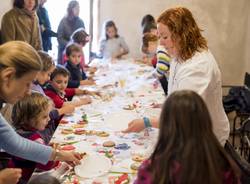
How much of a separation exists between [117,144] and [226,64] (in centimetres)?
399

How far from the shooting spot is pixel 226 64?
5.58 m

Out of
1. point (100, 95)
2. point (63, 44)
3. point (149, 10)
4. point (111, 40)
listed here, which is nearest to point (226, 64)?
point (149, 10)

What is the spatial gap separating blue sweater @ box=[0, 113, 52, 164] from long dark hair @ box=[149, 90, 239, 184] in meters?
0.72

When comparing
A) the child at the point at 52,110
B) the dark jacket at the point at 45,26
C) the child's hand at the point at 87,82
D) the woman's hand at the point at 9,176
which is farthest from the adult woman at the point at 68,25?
the woman's hand at the point at 9,176

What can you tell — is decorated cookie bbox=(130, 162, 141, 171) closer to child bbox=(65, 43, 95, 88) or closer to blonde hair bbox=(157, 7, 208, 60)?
blonde hair bbox=(157, 7, 208, 60)

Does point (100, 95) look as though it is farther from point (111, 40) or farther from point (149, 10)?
point (149, 10)

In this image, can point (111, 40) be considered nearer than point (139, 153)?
No

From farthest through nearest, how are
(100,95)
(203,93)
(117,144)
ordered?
(100,95)
(117,144)
(203,93)

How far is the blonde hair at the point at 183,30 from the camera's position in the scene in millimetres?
1738

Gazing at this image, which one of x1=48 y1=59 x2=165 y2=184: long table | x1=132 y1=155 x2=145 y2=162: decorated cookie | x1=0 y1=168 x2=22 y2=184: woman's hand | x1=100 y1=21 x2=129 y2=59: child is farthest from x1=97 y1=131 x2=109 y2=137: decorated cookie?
x1=100 y1=21 x2=129 y2=59: child

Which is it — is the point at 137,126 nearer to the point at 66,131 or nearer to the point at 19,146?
the point at 66,131

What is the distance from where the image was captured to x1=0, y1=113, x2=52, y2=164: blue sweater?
4.95 feet

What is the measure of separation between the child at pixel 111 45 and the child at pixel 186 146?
3.81 meters

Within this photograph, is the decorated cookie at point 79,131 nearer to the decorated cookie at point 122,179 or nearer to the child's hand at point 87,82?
the decorated cookie at point 122,179
